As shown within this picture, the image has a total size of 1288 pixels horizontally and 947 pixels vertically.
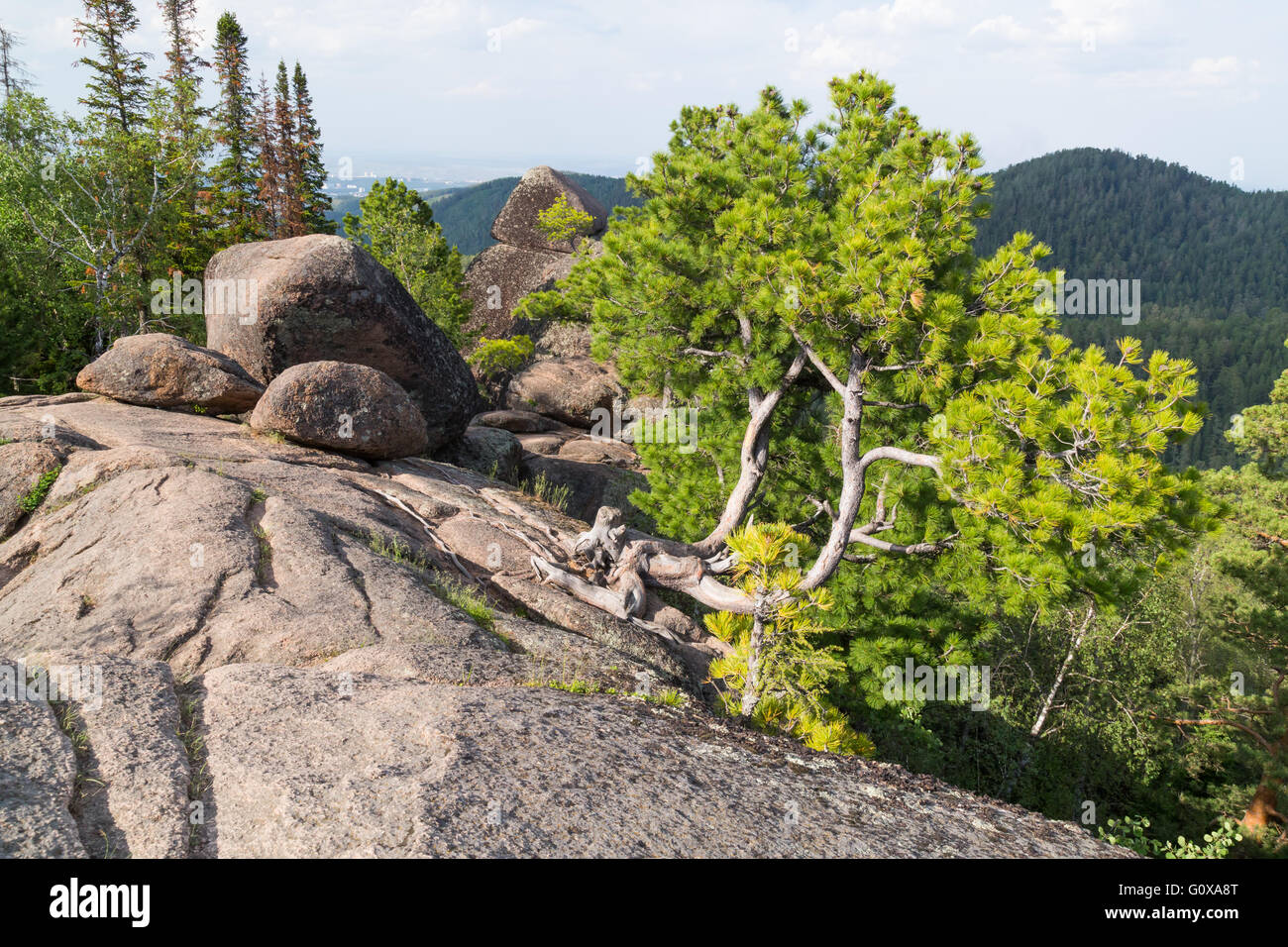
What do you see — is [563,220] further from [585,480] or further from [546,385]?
[585,480]

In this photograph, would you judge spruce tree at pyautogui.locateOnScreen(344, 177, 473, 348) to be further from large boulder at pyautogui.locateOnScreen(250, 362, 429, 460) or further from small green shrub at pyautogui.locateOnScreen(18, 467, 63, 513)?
small green shrub at pyautogui.locateOnScreen(18, 467, 63, 513)

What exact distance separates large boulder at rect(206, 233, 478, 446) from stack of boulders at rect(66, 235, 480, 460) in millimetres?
22

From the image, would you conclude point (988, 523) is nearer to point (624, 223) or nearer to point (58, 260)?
point (624, 223)

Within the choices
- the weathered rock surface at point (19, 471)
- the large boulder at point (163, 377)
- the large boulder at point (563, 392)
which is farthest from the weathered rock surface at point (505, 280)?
the weathered rock surface at point (19, 471)

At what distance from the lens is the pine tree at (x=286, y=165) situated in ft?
117

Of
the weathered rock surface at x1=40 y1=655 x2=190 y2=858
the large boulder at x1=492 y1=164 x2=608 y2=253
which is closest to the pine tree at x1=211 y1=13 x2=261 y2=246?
the large boulder at x1=492 y1=164 x2=608 y2=253

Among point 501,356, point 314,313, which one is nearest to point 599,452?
point 501,356

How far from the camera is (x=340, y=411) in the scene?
12.6 metres

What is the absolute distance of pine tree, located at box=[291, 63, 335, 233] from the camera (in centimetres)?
3847

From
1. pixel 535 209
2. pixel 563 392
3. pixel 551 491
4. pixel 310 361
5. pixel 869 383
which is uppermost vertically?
pixel 535 209

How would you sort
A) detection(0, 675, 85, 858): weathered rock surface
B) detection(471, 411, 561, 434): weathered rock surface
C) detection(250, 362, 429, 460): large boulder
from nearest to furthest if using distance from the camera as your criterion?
detection(0, 675, 85, 858): weathered rock surface < detection(250, 362, 429, 460): large boulder < detection(471, 411, 561, 434): weathered rock surface

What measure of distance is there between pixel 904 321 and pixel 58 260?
76.5 feet

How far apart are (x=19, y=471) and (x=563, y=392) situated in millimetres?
18230

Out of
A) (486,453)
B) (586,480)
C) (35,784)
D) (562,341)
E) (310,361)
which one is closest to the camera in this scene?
(35,784)
